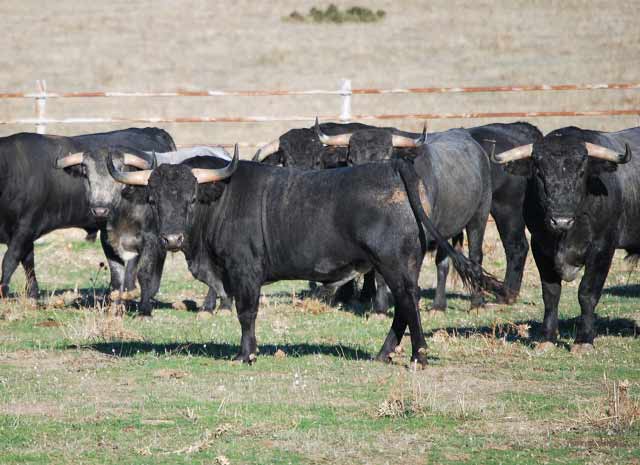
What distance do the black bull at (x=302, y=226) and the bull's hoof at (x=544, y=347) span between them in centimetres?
125

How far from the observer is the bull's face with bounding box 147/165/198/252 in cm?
946

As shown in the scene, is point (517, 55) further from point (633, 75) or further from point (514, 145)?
point (514, 145)

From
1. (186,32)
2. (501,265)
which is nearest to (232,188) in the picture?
(501,265)

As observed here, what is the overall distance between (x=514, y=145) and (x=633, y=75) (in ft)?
72.5

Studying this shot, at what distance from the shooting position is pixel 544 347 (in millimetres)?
10289

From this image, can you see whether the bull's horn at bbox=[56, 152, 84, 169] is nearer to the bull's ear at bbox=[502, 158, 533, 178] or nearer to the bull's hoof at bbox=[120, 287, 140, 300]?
the bull's hoof at bbox=[120, 287, 140, 300]

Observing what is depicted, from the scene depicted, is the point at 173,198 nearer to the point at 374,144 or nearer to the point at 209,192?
the point at 209,192

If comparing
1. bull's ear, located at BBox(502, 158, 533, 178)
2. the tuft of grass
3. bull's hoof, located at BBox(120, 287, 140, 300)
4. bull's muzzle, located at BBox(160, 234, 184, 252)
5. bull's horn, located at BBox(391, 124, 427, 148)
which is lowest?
bull's hoof, located at BBox(120, 287, 140, 300)

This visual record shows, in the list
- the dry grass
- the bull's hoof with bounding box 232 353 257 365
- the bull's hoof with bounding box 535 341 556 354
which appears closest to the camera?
the dry grass

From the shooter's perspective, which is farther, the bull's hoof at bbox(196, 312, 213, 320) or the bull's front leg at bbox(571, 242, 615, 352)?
the bull's hoof at bbox(196, 312, 213, 320)

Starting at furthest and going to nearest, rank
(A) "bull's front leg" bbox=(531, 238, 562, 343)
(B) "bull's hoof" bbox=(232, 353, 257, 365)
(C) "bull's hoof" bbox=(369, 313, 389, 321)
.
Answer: (C) "bull's hoof" bbox=(369, 313, 389, 321) → (A) "bull's front leg" bbox=(531, 238, 562, 343) → (B) "bull's hoof" bbox=(232, 353, 257, 365)

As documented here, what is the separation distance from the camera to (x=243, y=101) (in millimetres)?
35344

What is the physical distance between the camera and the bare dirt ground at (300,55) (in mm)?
33188

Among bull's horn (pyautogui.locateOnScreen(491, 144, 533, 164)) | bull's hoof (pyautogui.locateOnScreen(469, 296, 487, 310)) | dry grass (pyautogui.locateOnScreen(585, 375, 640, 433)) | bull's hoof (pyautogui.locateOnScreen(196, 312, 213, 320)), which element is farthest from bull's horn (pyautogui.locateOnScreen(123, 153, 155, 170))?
dry grass (pyautogui.locateOnScreen(585, 375, 640, 433))
